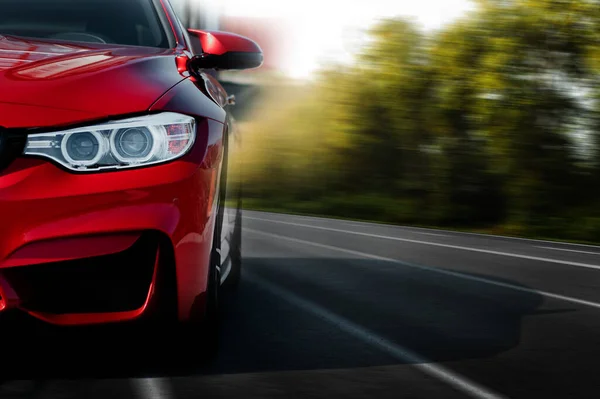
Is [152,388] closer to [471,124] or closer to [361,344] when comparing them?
[361,344]

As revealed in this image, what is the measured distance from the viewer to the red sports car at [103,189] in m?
3.62

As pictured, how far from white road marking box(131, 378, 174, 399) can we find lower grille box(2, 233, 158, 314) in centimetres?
33

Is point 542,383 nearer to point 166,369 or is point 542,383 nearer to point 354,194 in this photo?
point 166,369

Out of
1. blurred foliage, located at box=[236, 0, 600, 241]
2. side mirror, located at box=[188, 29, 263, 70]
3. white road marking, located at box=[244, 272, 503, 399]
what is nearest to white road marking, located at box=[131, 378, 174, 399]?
white road marking, located at box=[244, 272, 503, 399]

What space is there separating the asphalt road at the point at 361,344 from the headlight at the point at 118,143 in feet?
1.94

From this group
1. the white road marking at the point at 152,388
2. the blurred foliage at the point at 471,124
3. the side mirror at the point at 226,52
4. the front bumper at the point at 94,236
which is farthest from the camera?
the blurred foliage at the point at 471,124

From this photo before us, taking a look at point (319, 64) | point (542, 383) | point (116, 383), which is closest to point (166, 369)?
point (116, 383)

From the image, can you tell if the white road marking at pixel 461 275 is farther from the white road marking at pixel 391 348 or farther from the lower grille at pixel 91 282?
the lower grille at pixel 91 282

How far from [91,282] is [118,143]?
490 mm

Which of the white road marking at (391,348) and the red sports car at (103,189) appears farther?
the white road marking at (391,348)

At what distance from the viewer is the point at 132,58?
4289mm

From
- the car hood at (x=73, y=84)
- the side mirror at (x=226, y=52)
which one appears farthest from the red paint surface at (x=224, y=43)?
the car hood at (x=73, y=84)

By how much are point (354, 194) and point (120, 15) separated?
33.9 metres

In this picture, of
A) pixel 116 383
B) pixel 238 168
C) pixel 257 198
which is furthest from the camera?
pixel 257 198
